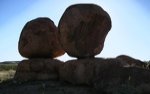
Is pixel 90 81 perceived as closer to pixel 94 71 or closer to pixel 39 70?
pixel 94 71

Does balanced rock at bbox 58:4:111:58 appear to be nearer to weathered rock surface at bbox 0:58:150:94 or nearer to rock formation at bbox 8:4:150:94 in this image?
rock formation at bbox 8:4:150:94

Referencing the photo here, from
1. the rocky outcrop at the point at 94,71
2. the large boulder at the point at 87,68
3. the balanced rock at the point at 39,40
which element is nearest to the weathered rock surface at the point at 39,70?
the balanced rock at the point at 39,40

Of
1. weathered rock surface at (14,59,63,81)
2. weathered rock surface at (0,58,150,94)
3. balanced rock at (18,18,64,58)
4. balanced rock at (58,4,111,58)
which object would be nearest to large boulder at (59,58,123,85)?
weathered rock surface at (0,58,150,94)

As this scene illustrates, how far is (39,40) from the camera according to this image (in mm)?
24844

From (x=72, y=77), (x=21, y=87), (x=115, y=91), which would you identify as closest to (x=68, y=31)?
(x=72, y=77)

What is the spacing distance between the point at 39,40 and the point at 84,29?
4280 millimetres

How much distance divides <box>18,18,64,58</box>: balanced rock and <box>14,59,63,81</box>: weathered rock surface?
86cm

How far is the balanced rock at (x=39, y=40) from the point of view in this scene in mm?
24797

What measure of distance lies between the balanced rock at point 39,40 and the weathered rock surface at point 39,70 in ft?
2.82

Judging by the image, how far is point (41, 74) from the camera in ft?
78.4

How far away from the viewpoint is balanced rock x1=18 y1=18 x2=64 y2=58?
24.8 m

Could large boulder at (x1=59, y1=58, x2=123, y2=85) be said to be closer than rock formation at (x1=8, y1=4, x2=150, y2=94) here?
No

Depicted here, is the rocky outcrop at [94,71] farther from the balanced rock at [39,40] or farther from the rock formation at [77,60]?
the balanced rock at [39,40]

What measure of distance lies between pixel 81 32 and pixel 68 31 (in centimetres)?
85
